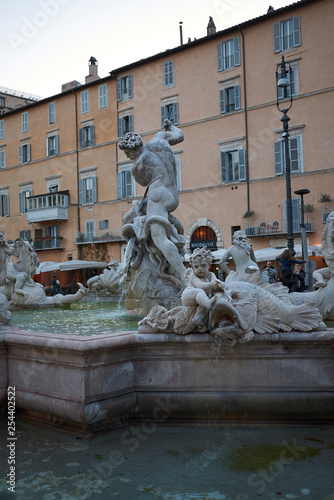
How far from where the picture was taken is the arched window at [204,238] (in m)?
28.5

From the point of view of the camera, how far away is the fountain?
10.2 ft

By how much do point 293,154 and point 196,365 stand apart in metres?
24.1

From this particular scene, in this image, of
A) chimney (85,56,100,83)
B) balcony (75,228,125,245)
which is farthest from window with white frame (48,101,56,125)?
balcony (75,228,125,245)

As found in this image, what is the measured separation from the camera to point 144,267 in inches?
227

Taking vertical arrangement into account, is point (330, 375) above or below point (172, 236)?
below

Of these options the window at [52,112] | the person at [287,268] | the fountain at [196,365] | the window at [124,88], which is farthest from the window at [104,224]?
the fountain at [196,365]

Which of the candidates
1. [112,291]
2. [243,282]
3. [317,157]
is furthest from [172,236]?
[317,157]

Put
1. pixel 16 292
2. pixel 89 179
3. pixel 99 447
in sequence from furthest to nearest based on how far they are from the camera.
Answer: pixel 89 179 < pixel 16 292 < pixel 99 447

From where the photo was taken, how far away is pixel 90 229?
114ft

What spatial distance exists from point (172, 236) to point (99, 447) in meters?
3.03

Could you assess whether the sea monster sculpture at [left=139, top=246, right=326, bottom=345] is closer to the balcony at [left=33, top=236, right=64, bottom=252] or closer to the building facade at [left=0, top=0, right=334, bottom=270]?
the building facade at [left=0, top=0, right=334, bottom=270]

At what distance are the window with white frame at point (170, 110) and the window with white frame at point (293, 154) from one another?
6.88 meters

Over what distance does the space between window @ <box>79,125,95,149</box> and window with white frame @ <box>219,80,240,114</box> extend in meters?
10.2

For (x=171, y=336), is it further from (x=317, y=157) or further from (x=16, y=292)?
(x=317, y=157)
